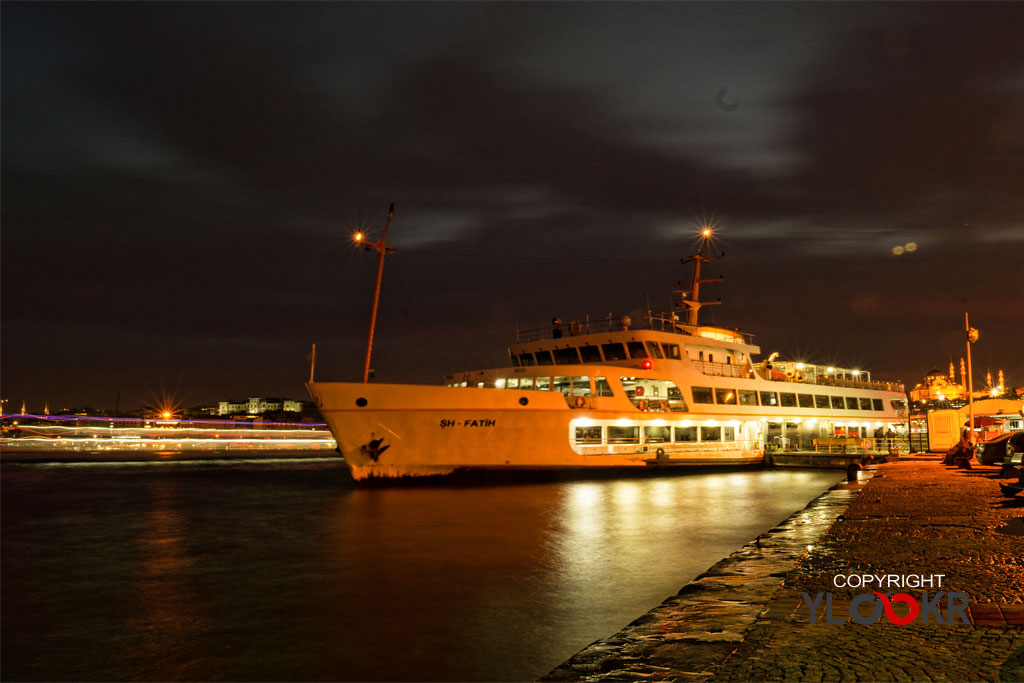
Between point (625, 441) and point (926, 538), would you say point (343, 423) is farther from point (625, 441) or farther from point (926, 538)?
point (926, 538)

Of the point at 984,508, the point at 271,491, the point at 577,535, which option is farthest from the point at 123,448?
the point at 984,508

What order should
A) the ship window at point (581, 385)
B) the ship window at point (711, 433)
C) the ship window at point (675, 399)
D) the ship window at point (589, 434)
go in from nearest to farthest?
1. the ship window at point (589, 434)
2. the ship window at point (581, 385)
3. the ship window at point (675, 399)
4. the ship window at point (711, 433)

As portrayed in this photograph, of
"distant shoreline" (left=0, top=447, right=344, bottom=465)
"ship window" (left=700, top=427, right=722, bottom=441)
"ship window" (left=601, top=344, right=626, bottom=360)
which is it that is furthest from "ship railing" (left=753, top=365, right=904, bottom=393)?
"distant shoreline" (left=0, top=447, right=344, bottom=465)

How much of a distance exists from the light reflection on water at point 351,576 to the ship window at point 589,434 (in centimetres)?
237

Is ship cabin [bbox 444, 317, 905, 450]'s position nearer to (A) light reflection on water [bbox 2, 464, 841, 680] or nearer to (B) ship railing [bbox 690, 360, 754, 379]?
(B) ship railing [bbox 690, 360, 754, 379]

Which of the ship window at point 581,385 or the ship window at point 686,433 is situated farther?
the ship window at point 686,433

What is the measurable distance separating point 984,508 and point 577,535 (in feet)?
28.1

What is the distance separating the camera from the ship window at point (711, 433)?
32.8 m

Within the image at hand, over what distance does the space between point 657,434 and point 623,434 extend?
234 cm

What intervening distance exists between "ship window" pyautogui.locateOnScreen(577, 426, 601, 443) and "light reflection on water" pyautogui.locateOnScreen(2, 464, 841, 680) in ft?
7.78

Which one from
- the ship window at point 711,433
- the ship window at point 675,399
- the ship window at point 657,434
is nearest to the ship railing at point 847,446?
the ship window at point 711,433

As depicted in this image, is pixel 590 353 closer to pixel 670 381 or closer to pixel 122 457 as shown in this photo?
pixel 670 381

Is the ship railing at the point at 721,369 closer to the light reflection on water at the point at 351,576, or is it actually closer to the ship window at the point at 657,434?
the ship window at the point at 657,434

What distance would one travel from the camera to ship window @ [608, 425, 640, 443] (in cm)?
2880
